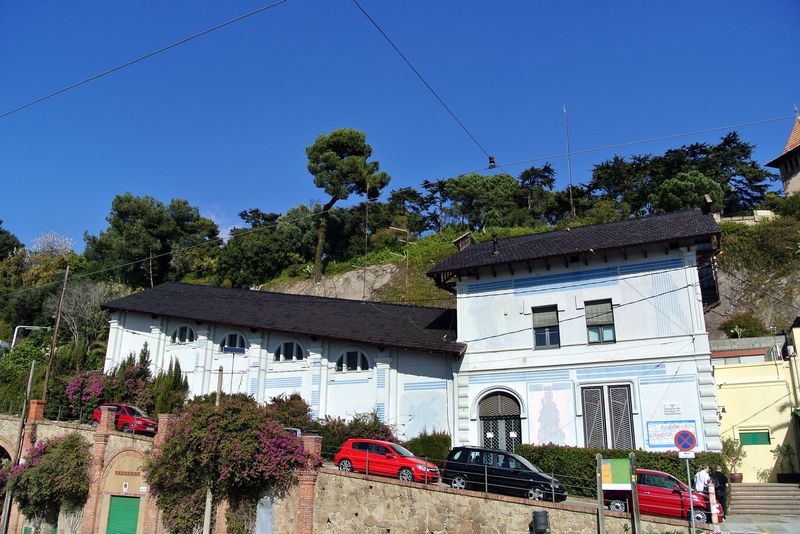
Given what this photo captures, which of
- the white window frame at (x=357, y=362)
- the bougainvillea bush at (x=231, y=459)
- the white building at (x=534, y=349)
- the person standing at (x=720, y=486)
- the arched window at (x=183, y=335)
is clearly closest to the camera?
the person standing at (x=720, y=486)

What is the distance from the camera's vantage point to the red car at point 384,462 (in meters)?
20.3

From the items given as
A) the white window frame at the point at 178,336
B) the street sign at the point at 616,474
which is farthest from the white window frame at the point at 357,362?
the street sign at the point at 616,474

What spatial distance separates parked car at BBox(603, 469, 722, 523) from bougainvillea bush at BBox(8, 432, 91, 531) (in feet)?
70.3

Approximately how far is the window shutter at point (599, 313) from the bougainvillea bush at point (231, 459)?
12065 mm

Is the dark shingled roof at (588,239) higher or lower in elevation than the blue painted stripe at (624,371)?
higher

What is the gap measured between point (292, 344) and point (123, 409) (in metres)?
8.45

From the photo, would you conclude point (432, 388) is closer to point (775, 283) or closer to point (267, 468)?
point (267, 468)

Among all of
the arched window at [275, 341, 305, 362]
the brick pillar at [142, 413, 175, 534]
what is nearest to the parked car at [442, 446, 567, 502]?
the brick pillar at [142, 413, 175, 534]

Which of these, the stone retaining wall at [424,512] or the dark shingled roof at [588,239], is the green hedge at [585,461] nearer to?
the stone retaining wall at [424,512]

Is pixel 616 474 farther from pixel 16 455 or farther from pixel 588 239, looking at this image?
pixel 16 455

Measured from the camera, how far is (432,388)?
2753 centimetres

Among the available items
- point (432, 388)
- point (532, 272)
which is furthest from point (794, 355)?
point (432, 388)

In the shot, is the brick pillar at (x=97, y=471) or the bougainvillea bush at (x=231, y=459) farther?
the brick pillar at (x=97, y=471)

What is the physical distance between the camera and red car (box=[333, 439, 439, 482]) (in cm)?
2027
